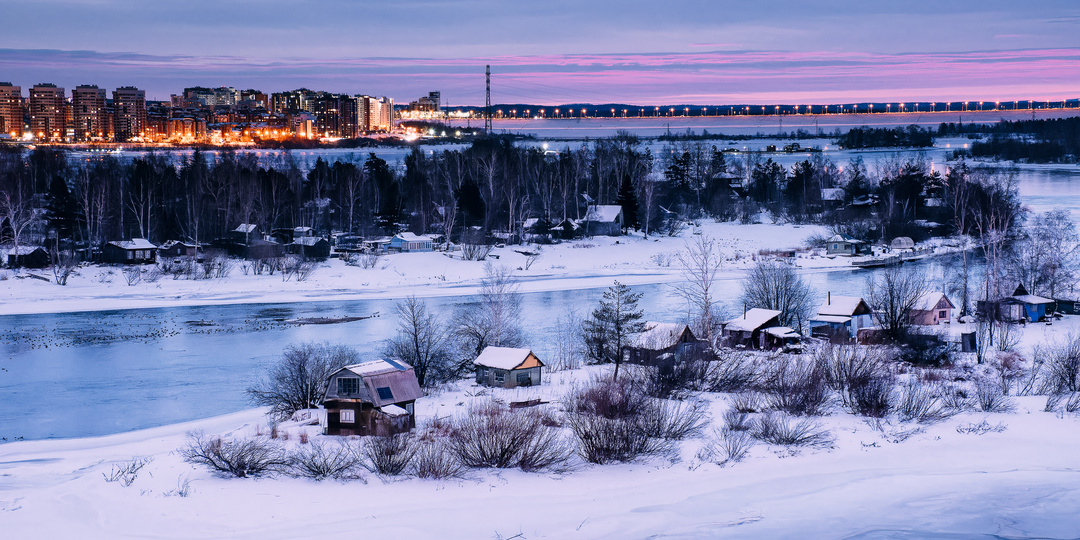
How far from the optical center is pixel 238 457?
11.2 m

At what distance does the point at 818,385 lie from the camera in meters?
14.6

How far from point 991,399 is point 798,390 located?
9.71 feet

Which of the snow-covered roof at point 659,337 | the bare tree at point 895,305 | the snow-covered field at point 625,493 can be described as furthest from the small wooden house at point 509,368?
the bare tree at point 895,305

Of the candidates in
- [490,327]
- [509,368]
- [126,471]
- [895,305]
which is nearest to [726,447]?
[509,368]

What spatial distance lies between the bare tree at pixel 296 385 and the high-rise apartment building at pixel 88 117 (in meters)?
103

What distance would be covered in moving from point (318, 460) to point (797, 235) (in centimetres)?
3188

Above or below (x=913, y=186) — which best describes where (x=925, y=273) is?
below

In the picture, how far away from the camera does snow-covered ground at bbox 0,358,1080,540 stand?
32.2ft

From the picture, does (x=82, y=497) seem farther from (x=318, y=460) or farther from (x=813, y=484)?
(x=813, y=484)

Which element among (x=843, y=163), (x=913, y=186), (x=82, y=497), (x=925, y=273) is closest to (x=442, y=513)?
(x=82, y=497)

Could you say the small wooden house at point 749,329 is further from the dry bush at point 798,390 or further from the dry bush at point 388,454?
the dry bush at point 388,454

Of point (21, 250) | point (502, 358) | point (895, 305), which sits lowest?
point (502, 358)

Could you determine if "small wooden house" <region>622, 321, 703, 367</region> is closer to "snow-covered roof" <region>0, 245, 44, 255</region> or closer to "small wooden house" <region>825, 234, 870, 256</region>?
"small wooden house" <region>825, 234, 870, 256</region>

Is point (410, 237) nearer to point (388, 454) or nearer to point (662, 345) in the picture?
point (662, 345)
